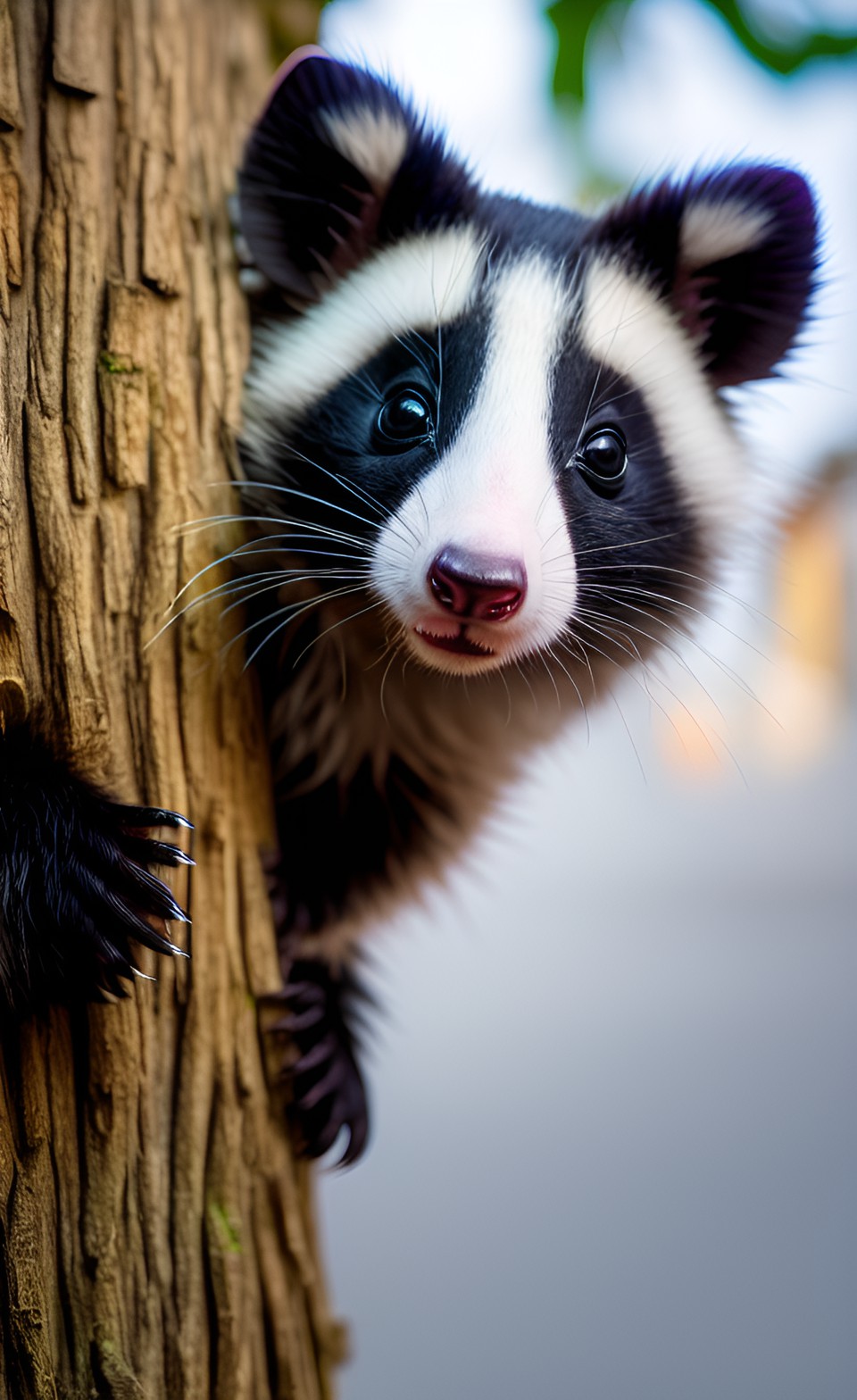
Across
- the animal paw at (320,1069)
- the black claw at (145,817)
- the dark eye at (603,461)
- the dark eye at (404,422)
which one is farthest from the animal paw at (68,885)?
the dark eye at (603,461)

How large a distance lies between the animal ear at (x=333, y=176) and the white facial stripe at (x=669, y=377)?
21 cm

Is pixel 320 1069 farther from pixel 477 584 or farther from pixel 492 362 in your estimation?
pixel 492 362

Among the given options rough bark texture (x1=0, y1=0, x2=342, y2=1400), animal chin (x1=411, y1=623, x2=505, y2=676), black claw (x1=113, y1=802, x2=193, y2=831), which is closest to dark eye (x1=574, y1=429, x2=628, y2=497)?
animal chin (x1=411, y1=623, x2=505, y2=676)

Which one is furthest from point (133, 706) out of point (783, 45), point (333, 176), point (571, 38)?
point (783, 45)

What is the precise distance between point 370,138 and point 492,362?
0.32 meters

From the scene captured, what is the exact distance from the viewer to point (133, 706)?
108 cm

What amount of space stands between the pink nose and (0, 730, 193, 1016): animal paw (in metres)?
0.32

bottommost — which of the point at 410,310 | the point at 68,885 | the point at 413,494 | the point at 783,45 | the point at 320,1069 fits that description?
the point at 320,1069

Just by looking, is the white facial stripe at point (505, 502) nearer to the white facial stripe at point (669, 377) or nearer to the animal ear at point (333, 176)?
the white facial stripe at point (669, 377)

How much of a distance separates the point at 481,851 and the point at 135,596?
2.29 feet

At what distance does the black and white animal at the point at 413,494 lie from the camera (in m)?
1.02

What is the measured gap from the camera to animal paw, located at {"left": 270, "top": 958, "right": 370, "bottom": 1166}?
1.22 m

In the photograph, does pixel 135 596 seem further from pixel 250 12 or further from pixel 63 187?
pixel 250 12

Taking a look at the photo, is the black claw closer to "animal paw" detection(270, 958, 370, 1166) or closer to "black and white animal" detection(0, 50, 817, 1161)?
"black and white animal" detection(0, 50, 817, 1161)
